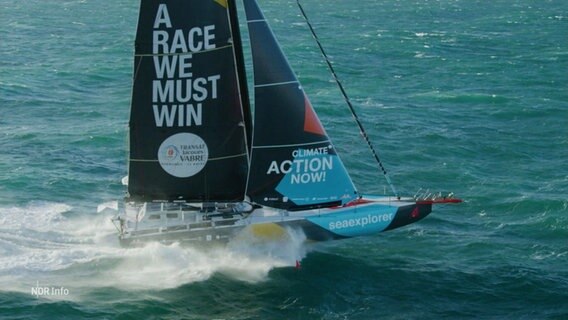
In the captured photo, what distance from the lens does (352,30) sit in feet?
330

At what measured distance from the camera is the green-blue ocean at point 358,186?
33031mm

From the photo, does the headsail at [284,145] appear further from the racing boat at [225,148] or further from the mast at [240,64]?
the mast at [240,64]

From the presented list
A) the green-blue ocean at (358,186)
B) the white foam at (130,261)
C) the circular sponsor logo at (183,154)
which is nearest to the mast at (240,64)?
the circular sponsor logo at (183,154)

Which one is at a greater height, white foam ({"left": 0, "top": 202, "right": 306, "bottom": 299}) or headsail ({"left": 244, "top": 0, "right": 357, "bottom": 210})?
headsail ({"left": 244, "top": 0, "right": 357, "bottom": 210})

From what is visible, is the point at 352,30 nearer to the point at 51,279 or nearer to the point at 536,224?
the point at 536,224

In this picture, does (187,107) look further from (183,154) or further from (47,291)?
(47,291)

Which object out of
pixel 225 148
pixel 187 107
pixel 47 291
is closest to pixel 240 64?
pixel 187 107

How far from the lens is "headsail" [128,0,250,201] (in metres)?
33.1

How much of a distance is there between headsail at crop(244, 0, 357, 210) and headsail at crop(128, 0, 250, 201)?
0.70 metres

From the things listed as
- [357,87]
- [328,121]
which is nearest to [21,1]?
[357,87]

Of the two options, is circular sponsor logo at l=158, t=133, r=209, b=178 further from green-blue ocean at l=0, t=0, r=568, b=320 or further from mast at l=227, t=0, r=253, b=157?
green-blue ocean at l=0, t=0, r=568, b=320

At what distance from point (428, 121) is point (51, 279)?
32.0 metres

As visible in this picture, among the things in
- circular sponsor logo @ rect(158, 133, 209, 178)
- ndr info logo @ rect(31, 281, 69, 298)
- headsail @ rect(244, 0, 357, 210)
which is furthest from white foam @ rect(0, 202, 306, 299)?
circular sponsor logo @ rect(158, 133, 209, 178)

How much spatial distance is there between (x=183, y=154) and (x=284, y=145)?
143 inches
